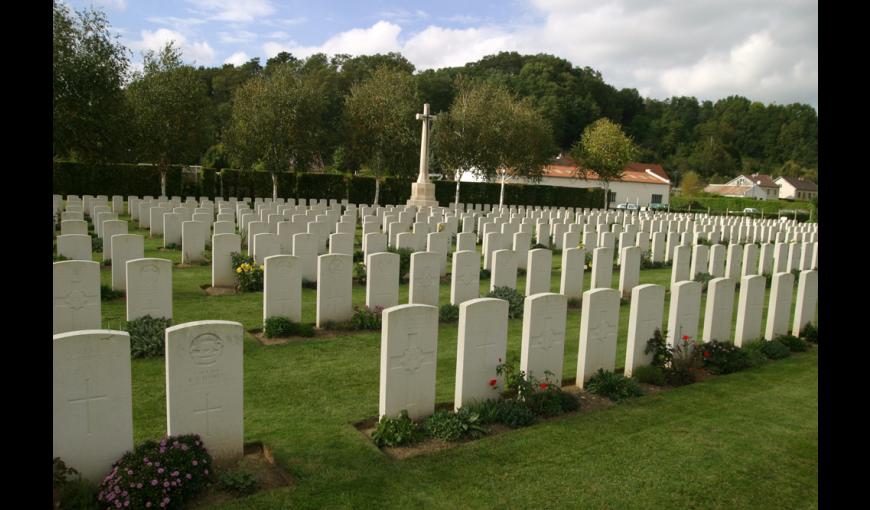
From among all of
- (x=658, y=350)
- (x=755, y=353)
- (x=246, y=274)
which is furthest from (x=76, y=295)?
(x=755, y=353)

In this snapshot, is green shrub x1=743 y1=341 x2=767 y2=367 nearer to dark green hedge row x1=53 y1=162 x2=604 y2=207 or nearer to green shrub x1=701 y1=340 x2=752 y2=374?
green shrub x1=701 y1=340 x2=752 y2=374

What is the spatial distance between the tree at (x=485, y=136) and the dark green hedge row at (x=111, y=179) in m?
16.1

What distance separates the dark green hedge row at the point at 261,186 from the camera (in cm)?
3241

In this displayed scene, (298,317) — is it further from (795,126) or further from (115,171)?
(795,126)

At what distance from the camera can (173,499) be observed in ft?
13.6

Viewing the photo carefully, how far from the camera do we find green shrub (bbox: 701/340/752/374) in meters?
7.79

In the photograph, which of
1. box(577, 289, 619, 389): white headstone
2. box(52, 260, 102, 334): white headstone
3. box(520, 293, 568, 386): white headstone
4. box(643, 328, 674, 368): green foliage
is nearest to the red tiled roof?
box(643, 328, 674, 368): green foliage

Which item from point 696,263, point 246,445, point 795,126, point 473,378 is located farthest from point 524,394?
point 795,126

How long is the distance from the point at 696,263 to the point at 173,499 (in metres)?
12.3

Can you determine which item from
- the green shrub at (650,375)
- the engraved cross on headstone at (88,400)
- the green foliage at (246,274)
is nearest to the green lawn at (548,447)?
the green shrub at (650,375)

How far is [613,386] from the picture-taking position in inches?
267

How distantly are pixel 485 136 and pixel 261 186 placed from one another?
47.0ft
